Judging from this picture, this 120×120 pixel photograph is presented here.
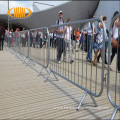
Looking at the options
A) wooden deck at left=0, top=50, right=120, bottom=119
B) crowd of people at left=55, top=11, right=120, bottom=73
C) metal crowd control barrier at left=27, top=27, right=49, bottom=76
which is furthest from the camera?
metal crowd control barrier at left=27, top=27, right=49, bottom=76

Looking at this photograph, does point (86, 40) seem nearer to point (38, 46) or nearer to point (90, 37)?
point (90, 37)

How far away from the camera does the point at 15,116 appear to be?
2.57 meters

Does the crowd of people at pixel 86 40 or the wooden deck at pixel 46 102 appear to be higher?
the crowd of people at pixel 86 40

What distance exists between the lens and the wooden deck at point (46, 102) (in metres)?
2.61

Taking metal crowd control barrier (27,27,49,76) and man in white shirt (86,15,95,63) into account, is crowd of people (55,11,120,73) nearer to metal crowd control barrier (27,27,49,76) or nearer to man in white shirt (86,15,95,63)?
man in white shirt (86,15,95,63)

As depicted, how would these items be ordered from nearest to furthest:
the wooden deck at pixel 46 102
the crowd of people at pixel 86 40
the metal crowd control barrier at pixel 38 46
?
the wooden deck at pixel 46 102, the crowd of people at pixel 86 40, the metal crowd control barrier at pixel 38 46

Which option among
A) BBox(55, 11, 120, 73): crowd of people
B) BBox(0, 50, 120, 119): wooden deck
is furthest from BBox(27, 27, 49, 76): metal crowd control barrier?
BBox(0, 50, 120, 119): wooden deck

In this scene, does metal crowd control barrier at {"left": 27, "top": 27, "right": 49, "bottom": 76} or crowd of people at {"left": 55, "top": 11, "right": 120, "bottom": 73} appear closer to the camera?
crowd of people at {"left": 55, "top": 11, "right": 120, "bottom": 73}

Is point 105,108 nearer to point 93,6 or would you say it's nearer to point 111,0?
point 111,0

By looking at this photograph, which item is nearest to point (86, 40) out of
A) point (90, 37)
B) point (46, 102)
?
point (90, 37)

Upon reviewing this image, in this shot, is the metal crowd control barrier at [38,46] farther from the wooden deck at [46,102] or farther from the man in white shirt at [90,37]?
the man in white shirt at [90,37]

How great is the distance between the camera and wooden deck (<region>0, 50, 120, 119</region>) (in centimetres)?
261

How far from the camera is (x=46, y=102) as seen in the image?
3.10 meters

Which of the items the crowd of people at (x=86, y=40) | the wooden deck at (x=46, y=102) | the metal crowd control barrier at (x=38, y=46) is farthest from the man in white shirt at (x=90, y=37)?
the metal crowd control barrier at (x=38, y=46)
